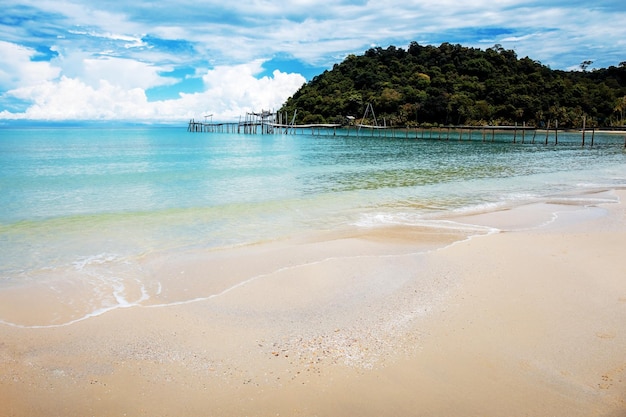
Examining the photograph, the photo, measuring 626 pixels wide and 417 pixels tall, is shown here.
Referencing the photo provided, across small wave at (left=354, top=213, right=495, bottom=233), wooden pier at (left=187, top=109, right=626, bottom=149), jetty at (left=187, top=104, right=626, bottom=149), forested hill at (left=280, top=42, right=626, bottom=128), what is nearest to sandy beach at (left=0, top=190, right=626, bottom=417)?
small wave at (left=354, top=213, right=495, bottom=233)

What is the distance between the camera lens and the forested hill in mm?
79125

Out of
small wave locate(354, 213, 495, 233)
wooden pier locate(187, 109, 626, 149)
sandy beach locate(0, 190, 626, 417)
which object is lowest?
sandy beach locate(0, 190, 626, 417)

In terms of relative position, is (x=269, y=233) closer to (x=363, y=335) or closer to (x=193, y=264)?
(x=193, y=264)

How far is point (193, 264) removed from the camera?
6578 mm

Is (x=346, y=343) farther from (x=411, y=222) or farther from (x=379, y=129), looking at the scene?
(x=379, y=129)

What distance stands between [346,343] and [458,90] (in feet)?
305

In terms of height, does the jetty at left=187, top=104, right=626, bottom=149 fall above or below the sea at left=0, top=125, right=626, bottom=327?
above

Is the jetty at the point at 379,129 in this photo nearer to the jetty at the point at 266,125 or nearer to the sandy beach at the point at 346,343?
the jetty at the point at 266,125

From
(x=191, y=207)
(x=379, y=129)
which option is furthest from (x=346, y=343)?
(x=379, y=129)

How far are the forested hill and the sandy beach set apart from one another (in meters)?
78.4

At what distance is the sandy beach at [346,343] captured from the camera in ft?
10.4

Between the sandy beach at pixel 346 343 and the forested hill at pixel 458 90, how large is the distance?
78.4m

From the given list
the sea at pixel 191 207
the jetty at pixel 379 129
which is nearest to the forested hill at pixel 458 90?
the jetty at pixel 379 129

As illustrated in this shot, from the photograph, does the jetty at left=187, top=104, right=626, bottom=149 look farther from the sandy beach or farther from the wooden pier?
the sandy beach
